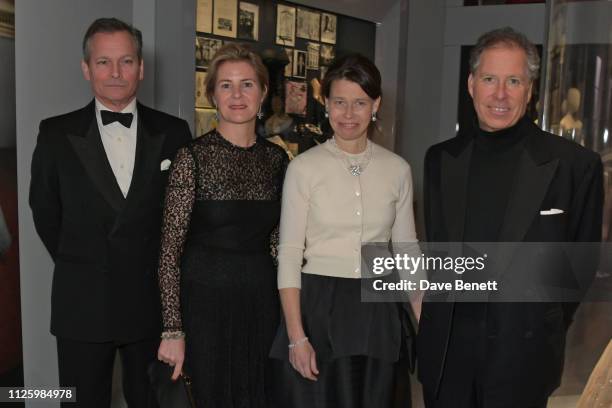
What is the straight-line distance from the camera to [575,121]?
2.96 m

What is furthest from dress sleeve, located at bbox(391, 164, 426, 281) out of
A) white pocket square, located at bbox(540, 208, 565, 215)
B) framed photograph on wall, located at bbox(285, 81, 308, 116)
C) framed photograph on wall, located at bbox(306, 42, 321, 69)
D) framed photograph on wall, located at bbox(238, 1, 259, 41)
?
framed photograph on wall, located at bbox(306, 42, 321, 69)

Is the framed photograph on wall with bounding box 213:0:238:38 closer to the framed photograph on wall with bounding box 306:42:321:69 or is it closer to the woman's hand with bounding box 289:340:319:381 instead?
the framed photograph on wall with bounding box 306:42:321:69

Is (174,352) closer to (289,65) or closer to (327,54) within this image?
(289,65)

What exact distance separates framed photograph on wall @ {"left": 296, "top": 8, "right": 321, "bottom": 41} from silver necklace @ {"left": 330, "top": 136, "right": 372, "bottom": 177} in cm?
318

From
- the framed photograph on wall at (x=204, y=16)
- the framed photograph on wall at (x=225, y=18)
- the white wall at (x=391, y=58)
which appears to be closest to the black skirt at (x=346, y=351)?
the framed photograph on wall at (x=204, y=16)

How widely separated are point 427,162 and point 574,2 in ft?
3.79

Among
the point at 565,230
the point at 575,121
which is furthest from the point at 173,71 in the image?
the point at 565,230

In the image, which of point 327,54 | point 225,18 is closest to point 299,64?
point 327,54

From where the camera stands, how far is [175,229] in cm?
245

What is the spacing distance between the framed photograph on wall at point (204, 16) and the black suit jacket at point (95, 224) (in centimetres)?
191

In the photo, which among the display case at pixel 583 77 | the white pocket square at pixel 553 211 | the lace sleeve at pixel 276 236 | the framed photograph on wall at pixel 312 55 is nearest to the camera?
the white pocket square at pixel 553 211

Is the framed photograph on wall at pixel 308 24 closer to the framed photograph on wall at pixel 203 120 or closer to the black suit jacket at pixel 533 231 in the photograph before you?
the framed photograph on wall at pixel 203 120

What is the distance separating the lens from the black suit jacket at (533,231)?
2115mm

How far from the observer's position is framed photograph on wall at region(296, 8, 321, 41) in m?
5.50
